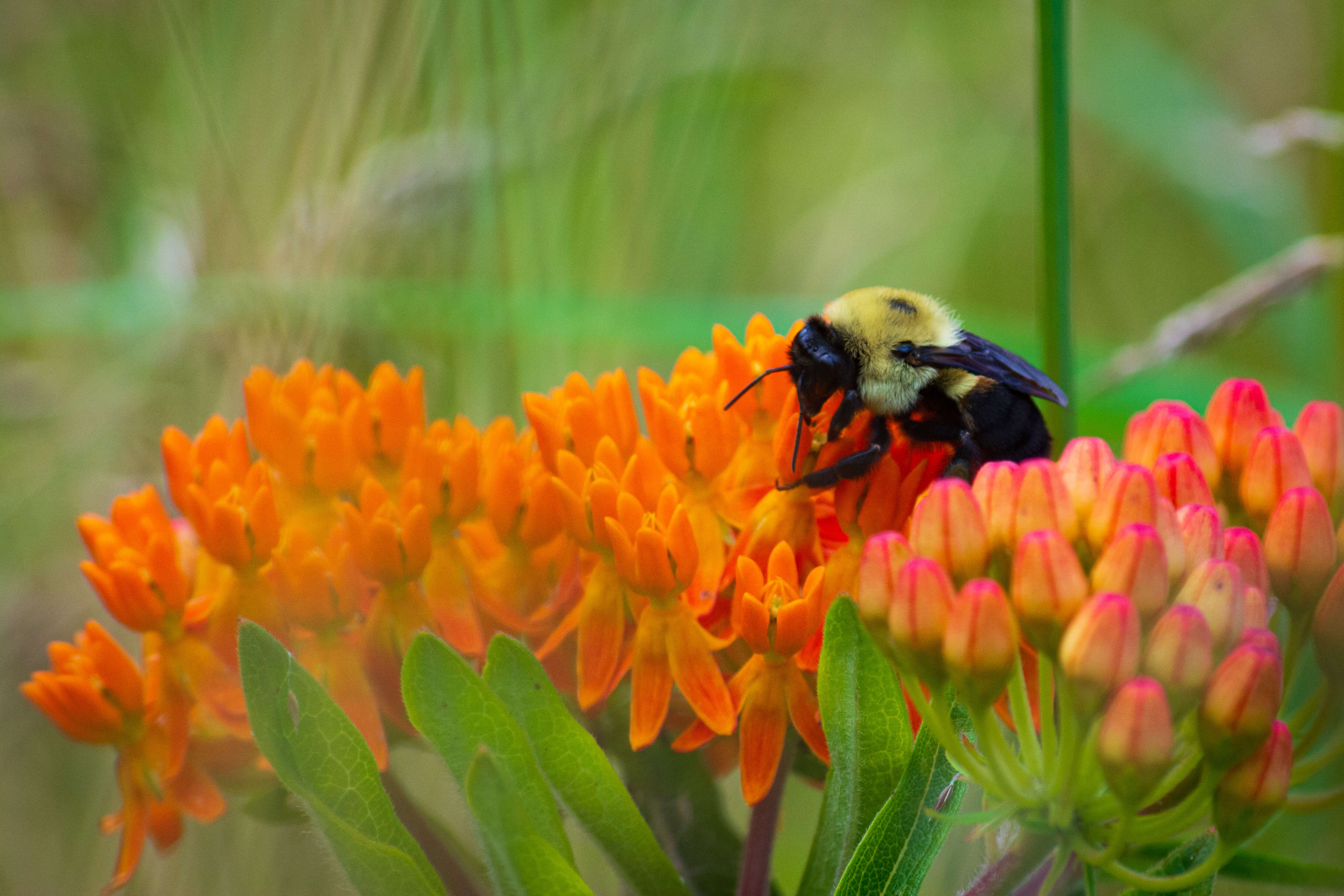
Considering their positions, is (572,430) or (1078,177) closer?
(572,430)

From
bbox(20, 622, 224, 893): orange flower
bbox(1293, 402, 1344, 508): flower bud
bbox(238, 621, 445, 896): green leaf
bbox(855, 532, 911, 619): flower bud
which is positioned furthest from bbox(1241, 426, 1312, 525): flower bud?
bbox(20, 622, 224, 893): orange flower

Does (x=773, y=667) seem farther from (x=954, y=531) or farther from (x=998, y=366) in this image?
(x=998, y=366)

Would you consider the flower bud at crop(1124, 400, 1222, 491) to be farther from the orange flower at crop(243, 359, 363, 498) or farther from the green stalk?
the orange flower at crop(243, 359, 363, 498)

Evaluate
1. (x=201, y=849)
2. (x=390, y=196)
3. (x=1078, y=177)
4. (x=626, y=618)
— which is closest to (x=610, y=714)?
(x=626, y=618)

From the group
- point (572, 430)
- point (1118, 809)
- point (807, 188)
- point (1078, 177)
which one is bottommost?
point (1118, 809)

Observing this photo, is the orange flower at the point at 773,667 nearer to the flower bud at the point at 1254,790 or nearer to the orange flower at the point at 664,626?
the orange flower at the point at 664,626

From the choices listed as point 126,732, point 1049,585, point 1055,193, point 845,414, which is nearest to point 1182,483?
point 1049,585

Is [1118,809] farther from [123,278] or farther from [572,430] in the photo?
[123,278]

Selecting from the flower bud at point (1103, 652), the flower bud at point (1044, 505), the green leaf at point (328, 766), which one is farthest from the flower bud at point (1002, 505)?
the green leaf at point (328, 766)
